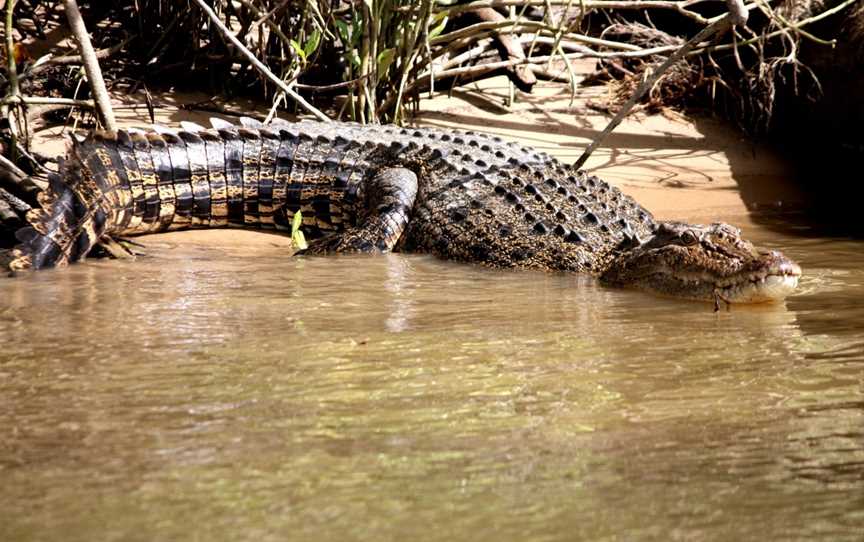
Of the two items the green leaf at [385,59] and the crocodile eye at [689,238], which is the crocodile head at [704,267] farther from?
the green leaf at [385,59]

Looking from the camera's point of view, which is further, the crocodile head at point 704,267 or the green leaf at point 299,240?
the green leaf at point 299,240

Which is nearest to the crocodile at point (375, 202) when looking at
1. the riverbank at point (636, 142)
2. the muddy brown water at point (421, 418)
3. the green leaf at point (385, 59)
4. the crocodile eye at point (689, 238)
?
the crocodile eye at point (689, 238)

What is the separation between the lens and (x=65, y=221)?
16.4 ft

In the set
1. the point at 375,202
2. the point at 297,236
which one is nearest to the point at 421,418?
the point at 297,236

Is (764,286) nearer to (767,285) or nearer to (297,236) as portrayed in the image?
(767,285)

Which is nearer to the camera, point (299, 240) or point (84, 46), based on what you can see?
point (84, 46)

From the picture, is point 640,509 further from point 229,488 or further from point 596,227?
point 596,227

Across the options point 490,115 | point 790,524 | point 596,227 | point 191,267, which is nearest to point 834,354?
point 790,524

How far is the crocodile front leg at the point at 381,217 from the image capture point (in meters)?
5.64

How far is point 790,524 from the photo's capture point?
6.32ft

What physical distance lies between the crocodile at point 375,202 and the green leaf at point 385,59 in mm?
417

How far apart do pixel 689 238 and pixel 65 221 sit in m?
2.64

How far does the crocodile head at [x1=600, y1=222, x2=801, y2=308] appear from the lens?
4.20m

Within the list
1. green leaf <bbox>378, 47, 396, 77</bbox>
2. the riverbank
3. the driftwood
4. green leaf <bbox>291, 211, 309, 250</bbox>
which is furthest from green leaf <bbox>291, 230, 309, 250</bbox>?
the riverbank
